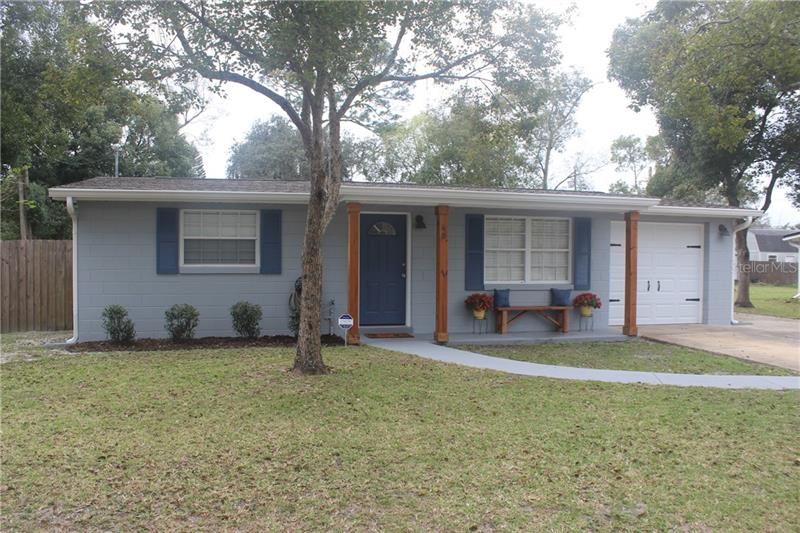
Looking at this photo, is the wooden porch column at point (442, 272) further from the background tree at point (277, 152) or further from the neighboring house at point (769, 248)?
the neighboring house at point (769, 248)

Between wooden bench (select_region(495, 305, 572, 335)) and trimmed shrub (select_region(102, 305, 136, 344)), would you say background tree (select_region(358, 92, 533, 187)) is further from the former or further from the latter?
trimmed shrub (select_region(102, 305, 136, 344))

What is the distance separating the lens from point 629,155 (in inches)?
1361

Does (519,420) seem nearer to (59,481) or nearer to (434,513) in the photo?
(434,513)

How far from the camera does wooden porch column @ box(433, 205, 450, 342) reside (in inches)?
344

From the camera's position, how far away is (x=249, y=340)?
8742 mm

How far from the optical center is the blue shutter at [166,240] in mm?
8859

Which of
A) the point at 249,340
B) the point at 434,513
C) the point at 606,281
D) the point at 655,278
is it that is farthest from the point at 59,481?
the point at 655,278

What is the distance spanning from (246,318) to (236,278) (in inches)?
30.4

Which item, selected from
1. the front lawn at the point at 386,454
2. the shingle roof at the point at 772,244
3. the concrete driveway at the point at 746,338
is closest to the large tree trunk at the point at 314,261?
the front lawn at the point at 386,454

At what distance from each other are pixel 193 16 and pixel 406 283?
552cm

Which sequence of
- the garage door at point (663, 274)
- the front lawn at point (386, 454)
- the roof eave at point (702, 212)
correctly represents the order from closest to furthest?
the front lawn at point (386, 454), the roof eave at point (702, 212), the garage door at point (663, 274)

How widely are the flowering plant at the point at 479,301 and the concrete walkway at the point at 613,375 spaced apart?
1.56 meters

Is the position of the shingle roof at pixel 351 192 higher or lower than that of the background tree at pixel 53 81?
lower

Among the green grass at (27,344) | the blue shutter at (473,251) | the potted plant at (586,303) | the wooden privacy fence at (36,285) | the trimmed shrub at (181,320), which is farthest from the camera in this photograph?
the wooden privacy fence at (36,285)
